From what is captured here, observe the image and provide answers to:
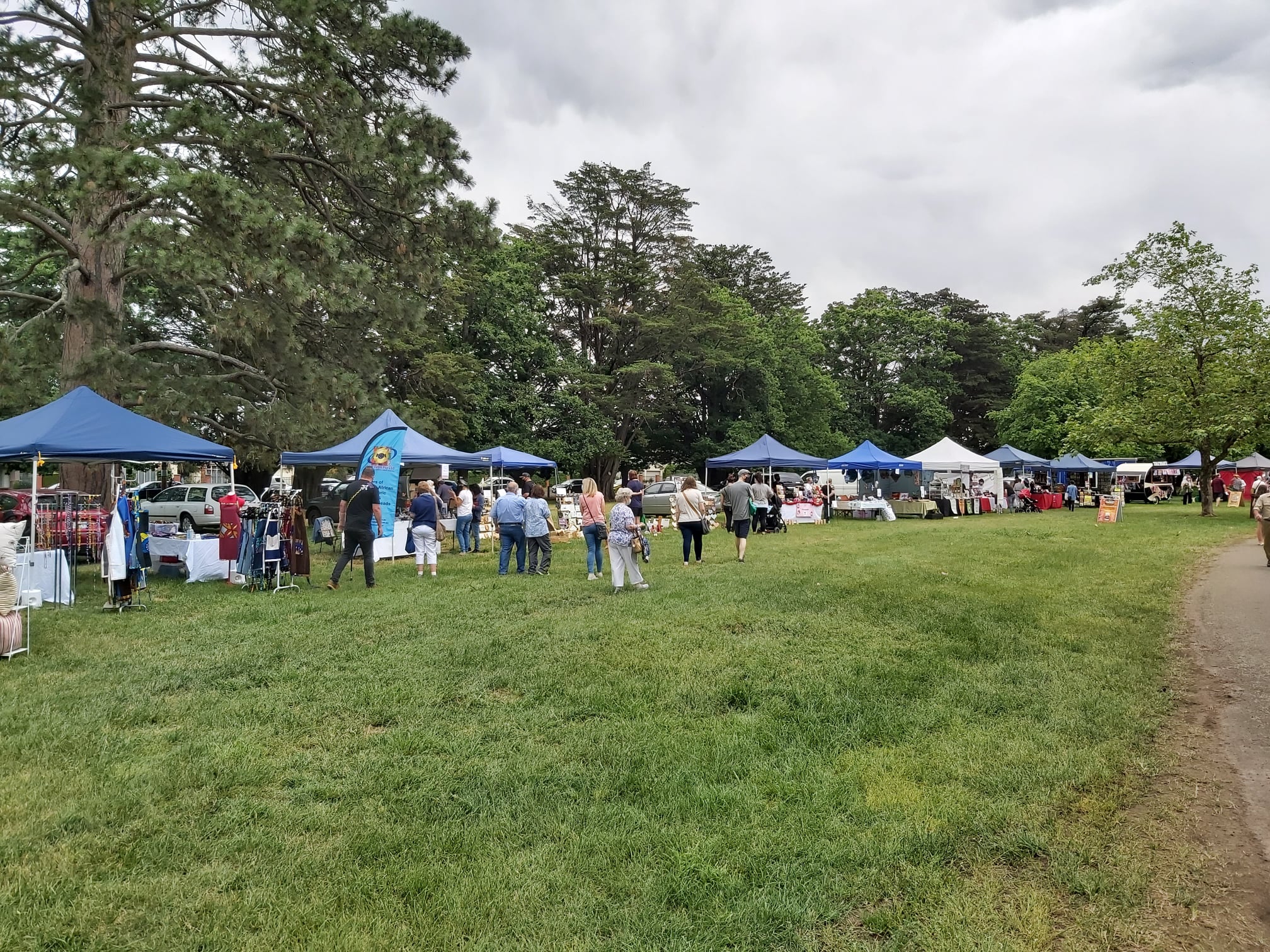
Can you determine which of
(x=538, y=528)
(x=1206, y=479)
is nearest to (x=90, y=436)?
(x=538, y=528)

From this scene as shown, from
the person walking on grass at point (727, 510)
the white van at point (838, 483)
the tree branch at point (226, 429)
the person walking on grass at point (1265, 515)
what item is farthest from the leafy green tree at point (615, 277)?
the person walking on grass at point (1265, 515)

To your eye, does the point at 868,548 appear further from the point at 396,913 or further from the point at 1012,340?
the point at 1012,340

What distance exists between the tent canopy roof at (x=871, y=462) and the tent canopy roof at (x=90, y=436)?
61.7 feet

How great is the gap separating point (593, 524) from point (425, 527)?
8.68 feet

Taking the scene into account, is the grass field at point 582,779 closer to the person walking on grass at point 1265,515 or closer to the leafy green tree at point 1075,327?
the person walking on grass at point 1265,515

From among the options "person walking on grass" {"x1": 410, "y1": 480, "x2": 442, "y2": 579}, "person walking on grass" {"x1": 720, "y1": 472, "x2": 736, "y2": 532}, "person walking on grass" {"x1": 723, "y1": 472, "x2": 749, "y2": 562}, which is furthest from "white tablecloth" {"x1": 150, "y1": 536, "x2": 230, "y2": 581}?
"person walking on grass" {"x1": 720, "y1": 472, "x2": 736, "y2": 532}

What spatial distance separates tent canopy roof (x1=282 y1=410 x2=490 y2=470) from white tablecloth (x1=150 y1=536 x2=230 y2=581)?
3475mm

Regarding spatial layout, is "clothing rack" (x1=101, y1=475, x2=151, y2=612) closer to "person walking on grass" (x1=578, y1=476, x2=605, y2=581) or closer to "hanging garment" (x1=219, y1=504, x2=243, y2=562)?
"hanging garment" (x1=219, y1=504, x2=243, y2=562)

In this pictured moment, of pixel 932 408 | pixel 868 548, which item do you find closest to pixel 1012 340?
pixel 932 408

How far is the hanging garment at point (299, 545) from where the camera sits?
10.5 meters

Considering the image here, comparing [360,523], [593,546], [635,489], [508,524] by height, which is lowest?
[593,546]

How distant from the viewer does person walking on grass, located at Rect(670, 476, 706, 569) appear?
38.6 feet

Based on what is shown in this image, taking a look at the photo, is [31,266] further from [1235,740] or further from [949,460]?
[949,460]

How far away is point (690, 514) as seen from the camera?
1190 centimetres
